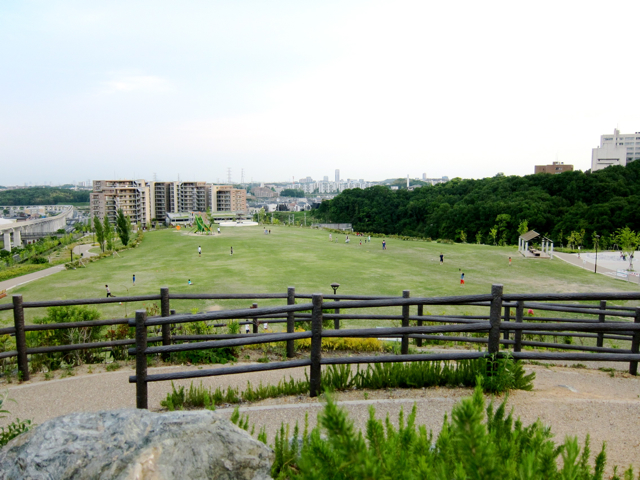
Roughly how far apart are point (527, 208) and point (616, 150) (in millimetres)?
89678

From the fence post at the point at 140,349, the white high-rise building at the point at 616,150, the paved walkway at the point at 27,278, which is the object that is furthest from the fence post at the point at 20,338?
the white high-rise building at the point at 616,150

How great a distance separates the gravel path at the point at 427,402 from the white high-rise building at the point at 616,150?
15094 centimetres

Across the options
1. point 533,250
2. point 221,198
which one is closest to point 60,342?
point 533,250

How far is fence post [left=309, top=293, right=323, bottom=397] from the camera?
420 cm

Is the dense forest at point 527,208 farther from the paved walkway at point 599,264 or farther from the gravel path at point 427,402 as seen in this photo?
the gravel path at point 427,402

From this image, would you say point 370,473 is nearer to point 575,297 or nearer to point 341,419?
point 341,419

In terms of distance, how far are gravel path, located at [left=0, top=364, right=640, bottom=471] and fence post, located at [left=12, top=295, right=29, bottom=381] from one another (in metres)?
0.19

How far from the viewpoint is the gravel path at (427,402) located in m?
3.63

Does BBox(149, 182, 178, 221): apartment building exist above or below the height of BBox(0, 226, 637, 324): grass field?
above

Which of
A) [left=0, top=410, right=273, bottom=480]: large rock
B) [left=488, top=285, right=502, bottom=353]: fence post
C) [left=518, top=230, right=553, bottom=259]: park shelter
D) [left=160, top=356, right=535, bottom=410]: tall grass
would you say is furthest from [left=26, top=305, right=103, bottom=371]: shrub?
[left=518, top=230, right=553, bottom=259]: park shelter

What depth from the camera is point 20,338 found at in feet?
18.0

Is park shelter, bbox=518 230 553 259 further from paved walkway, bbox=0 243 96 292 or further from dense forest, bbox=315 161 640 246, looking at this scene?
paved walkway, bbox=0 243 96 292

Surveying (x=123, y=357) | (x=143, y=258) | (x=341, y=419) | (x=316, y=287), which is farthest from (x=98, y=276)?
(x=341, y=419)

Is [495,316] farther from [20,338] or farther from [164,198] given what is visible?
[164,198]
